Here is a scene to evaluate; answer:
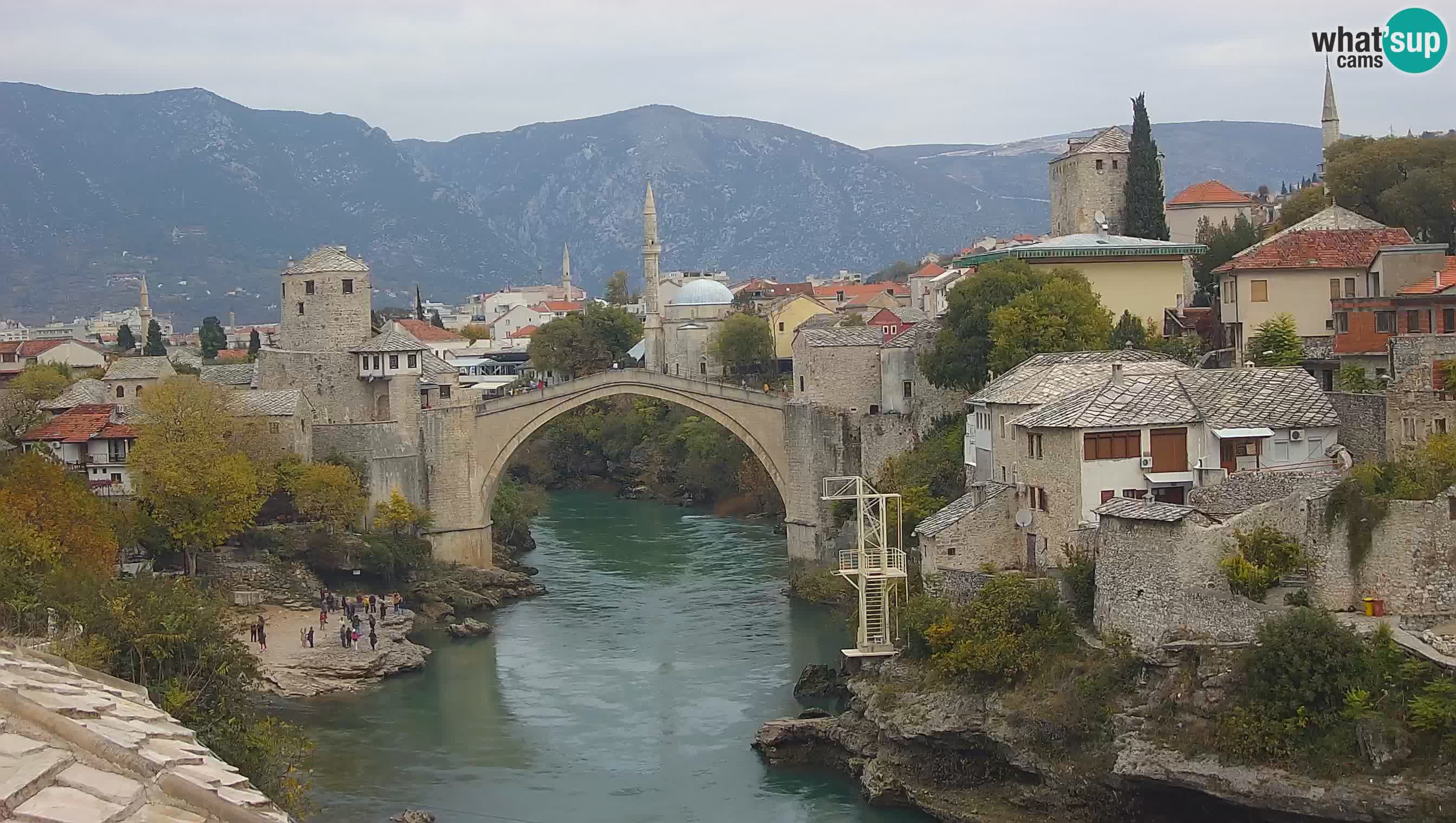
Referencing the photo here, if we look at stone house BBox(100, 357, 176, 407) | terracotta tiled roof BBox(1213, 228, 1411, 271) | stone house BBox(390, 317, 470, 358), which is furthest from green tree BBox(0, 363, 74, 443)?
terracotta tiled roof BBox(1213, 228, 1411, 271)

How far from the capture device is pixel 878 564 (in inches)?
1390

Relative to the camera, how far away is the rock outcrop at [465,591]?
46.6 metres

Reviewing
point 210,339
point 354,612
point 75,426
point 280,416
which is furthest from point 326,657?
point 210,339

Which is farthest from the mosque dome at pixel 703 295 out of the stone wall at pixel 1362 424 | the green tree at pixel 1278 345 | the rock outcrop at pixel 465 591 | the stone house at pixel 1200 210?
the stone wall at pixel 1362 424

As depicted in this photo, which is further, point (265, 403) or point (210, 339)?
point (210, 339)

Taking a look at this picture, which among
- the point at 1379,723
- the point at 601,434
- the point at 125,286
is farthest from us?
the point at 125,286

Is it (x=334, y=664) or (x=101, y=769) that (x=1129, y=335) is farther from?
(x=101, y=769)

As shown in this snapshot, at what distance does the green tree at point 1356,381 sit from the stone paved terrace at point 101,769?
24.8 meters

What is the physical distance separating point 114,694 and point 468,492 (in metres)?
37.3

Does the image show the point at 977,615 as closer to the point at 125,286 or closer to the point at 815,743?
the point at 815,743

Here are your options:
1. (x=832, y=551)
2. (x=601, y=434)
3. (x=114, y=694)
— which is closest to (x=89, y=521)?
(x=832, y=551)

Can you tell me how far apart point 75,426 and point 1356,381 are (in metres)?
32.5

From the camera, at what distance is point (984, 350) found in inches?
1709

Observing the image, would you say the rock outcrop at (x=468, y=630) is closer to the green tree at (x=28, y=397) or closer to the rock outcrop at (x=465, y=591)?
the rock outcrop at (x=465, y=591)
